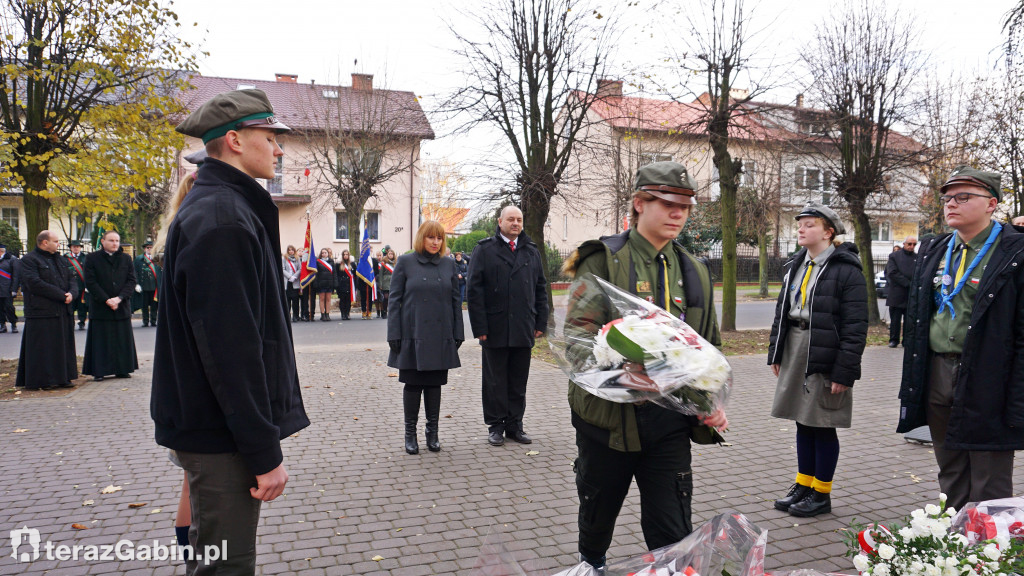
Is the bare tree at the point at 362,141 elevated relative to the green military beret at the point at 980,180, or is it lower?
elevated

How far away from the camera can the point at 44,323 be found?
Result: 941 centimetres

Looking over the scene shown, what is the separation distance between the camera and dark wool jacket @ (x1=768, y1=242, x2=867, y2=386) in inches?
185

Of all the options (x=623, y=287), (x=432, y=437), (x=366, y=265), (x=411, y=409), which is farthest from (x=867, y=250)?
(x=623, y=287)

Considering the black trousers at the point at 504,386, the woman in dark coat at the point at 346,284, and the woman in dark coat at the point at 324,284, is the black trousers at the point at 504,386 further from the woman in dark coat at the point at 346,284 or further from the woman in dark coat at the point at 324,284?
the woman in dark coat at the point at 346,284

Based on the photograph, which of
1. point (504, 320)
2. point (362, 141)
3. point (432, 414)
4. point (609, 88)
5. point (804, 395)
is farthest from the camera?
point (362, 141)

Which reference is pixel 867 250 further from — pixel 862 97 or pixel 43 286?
pixel 43 286

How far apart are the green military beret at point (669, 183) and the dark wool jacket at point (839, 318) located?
225 centimetres

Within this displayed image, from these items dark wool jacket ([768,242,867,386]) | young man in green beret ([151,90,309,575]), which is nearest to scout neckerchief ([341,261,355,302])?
dark wool jacket ([768,242,867,386])

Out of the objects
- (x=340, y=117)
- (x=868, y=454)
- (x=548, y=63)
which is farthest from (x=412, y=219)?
(x=868, y=454)

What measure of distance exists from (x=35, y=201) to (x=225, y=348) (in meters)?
11.1

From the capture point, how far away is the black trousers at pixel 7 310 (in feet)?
56.8

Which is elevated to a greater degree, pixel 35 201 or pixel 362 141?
pixel 362 141

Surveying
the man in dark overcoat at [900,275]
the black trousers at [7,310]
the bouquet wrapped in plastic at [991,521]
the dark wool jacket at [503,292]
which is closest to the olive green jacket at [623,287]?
the bouquet wrapped in plastic at [991,521]

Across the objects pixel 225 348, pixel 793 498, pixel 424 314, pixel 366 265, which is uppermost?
pixel 366 265
